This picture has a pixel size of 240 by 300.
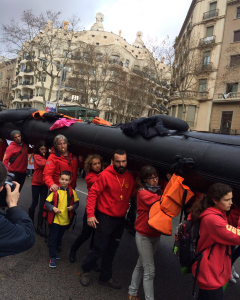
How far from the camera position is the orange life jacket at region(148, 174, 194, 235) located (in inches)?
92.6

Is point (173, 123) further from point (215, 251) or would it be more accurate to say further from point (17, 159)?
point (17, 159)

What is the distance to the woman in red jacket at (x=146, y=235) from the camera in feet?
8.52

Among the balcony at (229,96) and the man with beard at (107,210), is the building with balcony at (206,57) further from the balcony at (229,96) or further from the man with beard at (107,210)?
the man with beard at (107,210)

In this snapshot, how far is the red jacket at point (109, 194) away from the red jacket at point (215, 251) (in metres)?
1.16

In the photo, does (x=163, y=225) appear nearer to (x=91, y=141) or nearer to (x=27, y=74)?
(x=91, y=141)

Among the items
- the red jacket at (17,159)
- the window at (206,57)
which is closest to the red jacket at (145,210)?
the red jacket at (17,159)

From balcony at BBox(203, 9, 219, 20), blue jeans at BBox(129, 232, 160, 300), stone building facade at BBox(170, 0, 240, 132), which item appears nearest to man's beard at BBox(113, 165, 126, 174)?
blue jeans at BBox(129, 232, 160, 300)

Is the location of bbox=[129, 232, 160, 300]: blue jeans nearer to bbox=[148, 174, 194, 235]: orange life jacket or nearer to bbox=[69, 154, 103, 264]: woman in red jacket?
bbox=[148, 174, 194, 235]: orange life jacket

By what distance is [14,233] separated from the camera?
5.05 feet

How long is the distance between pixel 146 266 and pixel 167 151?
1368mm

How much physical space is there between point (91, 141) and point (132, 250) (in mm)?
2101

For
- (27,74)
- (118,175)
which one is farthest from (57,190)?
(27,74)

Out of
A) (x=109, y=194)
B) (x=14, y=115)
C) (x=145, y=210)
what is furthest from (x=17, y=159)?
(x=145, y=210)

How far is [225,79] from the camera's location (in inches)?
987
